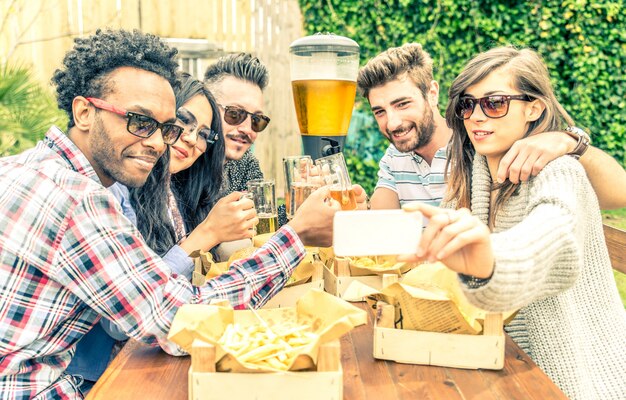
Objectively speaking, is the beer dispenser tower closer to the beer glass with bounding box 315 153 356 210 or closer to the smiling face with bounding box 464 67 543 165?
the beer glass with bounding box 315 153 356 210

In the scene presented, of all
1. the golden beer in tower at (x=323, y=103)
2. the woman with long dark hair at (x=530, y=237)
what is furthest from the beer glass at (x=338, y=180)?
the golden beer in tower at (x=323, y=103)

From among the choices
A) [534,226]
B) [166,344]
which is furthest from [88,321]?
[534,226]

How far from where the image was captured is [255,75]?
10.7 feet

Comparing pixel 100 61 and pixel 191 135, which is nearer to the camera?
pixel 100 61

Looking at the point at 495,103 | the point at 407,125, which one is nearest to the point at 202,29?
the point at 407,125

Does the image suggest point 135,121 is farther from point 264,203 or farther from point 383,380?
point 383,380

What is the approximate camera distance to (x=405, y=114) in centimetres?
313

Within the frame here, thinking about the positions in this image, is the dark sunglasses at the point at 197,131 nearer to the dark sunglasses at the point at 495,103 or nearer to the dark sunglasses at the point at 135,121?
the dark sunglasses at the point at 135,121

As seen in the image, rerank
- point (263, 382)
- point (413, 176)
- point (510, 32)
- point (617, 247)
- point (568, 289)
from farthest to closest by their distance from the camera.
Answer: point (510, 32), point (413, 176), point (617, 247), point (568, 289), point (263, 382)

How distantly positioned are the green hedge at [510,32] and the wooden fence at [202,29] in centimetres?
53

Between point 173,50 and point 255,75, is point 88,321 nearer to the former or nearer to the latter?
point 173,50

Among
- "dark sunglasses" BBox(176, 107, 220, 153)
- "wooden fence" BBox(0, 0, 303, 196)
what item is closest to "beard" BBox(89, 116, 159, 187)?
"dark sunglasses" BBox(176, 107, 220, 153)

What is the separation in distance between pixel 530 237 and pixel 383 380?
1.52 ft

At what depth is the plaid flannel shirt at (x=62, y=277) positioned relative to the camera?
1.40 m
